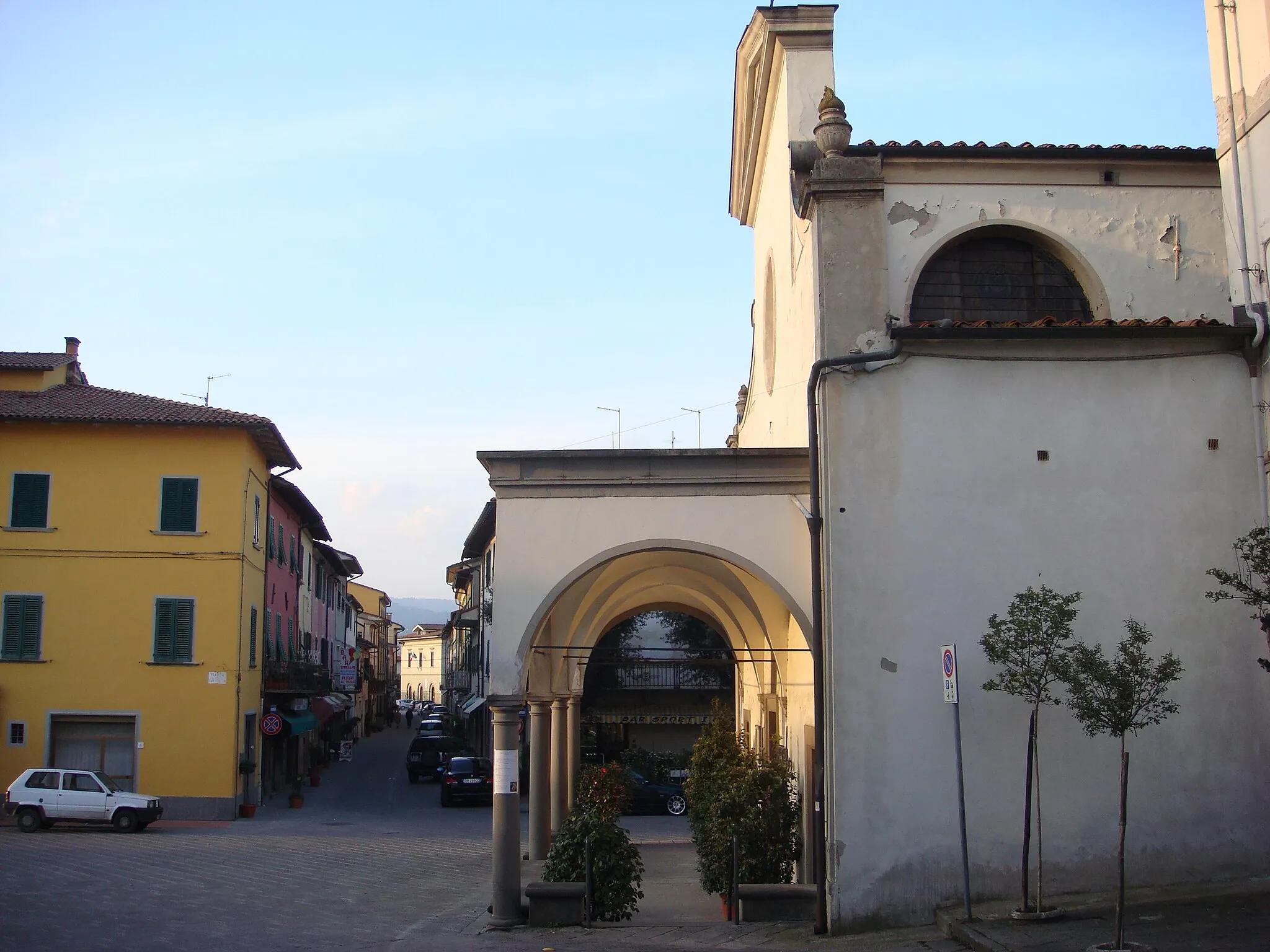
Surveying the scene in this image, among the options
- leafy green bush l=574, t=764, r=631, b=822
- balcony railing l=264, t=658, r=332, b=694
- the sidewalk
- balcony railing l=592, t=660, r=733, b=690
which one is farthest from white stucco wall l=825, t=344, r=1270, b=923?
balcony railing l=592, t=660, r=733, b=690

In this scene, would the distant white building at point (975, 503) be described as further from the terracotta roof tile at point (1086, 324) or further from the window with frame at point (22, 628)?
the window with frame at point (22, 628)

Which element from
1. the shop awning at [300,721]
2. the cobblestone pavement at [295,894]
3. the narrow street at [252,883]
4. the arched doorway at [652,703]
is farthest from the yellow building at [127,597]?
the arched doorway at [652,703]

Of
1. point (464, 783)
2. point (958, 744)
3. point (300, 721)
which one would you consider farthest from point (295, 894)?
point (300, 721)

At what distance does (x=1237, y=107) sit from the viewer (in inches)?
465

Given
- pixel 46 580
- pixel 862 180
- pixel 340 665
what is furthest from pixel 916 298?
pixel 340 665

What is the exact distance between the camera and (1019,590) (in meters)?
11.5

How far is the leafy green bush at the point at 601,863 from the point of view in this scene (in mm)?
12844

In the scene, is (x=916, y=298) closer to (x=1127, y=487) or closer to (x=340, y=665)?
(x=1127, y=487)

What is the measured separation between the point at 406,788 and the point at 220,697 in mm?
12255

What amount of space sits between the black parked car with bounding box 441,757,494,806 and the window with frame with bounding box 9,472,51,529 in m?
11.5

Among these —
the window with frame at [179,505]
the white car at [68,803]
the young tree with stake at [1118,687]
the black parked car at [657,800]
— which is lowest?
the black parked car at [657,800]

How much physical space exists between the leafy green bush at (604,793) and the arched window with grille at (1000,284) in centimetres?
635

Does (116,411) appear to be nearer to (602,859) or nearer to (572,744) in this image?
A: (572,744)

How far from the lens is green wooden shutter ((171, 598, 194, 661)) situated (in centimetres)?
2672
